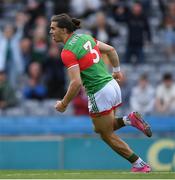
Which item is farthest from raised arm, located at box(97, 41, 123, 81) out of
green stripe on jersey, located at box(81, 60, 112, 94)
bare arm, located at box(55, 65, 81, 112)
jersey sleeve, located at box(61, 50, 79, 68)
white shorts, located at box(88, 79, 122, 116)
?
bare arm, located at box(55, 65, 81, 112)

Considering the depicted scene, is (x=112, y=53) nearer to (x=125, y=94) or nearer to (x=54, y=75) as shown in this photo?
(x=125, y=94)

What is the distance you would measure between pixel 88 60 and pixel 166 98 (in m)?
6.63

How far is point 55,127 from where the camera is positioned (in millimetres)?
17000

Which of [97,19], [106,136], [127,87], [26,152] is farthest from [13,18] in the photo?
[106,136]

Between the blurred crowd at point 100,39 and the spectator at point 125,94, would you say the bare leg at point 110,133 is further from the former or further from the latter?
the spectator at point 125,94

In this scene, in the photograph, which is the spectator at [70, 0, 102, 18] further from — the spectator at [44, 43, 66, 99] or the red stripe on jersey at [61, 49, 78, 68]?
the red stripe on jersey at [61, 49, 78, 68]

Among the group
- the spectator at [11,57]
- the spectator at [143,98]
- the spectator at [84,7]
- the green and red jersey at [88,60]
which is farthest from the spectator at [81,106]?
the green and red jersey at [88,60]

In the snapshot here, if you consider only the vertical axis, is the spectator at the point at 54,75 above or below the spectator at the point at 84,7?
below

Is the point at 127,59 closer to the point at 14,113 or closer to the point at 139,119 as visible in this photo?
the point at 14,113

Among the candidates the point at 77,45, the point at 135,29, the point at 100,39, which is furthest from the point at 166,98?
the point at 77,45

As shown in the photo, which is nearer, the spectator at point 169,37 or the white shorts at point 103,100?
the white shorts at point 103,100

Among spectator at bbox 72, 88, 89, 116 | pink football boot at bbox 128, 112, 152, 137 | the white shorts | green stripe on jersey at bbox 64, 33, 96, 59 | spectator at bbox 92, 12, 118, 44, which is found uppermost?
green stripe on jersey at bbox 64, 33, 96, 59

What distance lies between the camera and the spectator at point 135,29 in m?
20.2

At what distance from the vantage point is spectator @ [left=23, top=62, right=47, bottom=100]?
1902 cm
